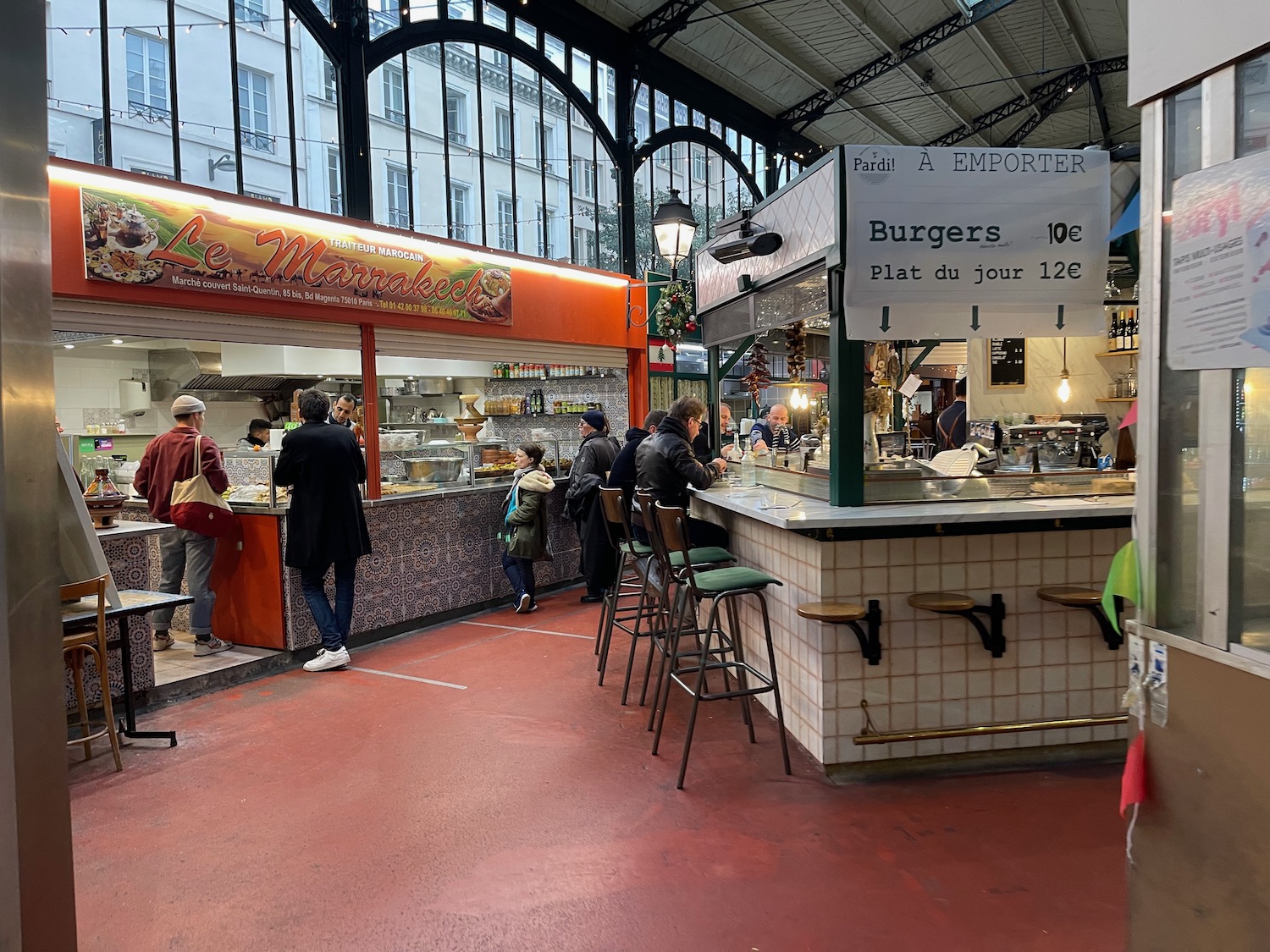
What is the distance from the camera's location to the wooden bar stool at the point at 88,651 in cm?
366

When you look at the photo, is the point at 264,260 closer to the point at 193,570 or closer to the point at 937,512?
the point at 193,570

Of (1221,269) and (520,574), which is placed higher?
(1221,269)

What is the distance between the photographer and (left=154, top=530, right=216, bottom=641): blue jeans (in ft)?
18.5

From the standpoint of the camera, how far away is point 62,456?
12.1 feet

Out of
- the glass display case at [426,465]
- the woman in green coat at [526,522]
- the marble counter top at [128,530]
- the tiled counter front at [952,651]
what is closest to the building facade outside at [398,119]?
the glass display case at [426,465]

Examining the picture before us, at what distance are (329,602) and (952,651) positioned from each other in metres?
4.02

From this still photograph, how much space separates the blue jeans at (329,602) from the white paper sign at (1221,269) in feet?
16.4

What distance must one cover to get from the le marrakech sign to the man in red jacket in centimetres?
90

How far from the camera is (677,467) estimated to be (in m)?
4.94

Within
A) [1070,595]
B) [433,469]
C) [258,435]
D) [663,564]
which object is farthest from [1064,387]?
[258,435]

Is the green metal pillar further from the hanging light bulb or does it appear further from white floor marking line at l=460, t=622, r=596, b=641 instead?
the hanging light bulb

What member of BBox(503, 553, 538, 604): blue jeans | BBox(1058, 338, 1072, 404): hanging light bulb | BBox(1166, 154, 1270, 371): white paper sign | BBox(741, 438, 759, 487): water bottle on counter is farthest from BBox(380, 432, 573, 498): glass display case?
BBox(1058, 338, 1072, 404): hanging light bulb

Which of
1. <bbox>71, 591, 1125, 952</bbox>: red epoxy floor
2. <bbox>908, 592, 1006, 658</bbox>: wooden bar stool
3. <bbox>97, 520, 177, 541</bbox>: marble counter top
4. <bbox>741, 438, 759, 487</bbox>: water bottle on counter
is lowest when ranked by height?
<bbox>71, 591, 1125, 952</bbox>: red epoxy floor

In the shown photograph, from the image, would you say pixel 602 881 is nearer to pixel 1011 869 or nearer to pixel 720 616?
pixel 1011 869
